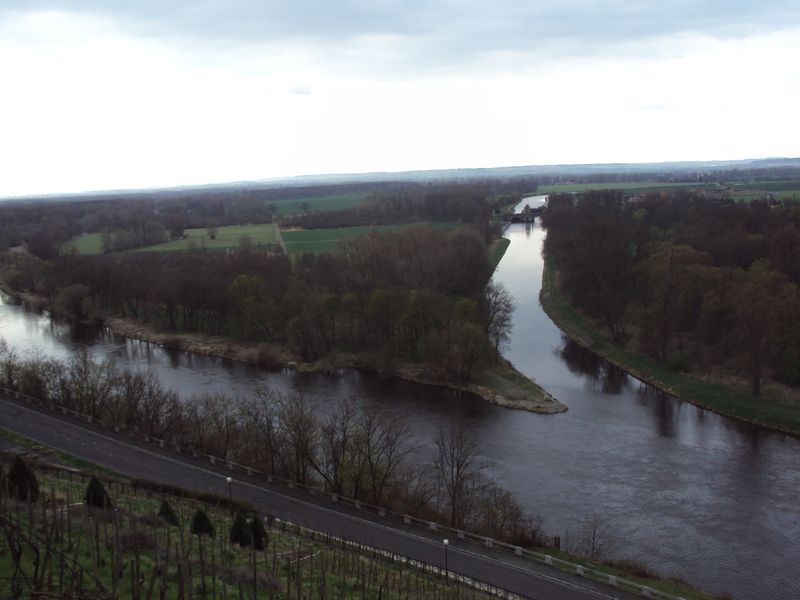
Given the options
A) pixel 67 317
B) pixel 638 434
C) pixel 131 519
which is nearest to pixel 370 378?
pixel 638 434

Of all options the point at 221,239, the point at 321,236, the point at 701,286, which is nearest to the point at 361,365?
the point at 701,286

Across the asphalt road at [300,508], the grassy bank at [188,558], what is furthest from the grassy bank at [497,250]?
the grassy bank at [188,558]

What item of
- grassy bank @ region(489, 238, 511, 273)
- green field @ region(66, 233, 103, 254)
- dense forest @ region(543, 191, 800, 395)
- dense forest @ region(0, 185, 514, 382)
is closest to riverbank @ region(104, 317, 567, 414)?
dense forest @ region(0, 185, 514, 382)

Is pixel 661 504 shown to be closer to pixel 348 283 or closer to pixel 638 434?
pixel 638 434

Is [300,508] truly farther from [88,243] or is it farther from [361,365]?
[88,243]

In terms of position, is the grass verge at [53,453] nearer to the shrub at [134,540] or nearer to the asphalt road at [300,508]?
the asphalt road at [300,508]

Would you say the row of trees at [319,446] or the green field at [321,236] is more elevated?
the green field at [321,236]
